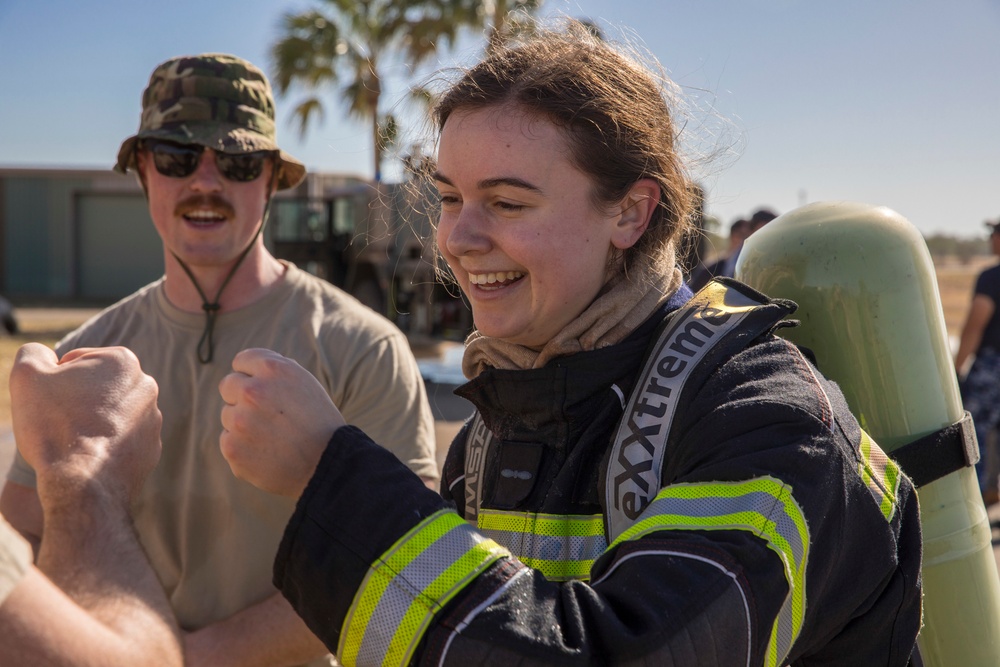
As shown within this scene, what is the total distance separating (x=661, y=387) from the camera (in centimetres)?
136

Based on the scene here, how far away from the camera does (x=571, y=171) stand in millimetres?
1543

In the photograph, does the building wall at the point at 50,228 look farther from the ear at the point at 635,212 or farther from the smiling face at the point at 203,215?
the ear at the point at 635,212

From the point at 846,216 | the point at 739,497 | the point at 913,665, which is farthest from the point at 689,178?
the point at 913,665

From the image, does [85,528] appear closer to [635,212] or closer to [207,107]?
[635,212]

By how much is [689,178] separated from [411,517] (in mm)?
1021

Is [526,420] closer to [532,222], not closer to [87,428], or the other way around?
[532,222]

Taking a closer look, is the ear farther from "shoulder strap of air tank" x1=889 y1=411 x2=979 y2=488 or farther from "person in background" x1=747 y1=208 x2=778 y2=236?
"person in background" x1=747 y1=208 x2=778 y2=236

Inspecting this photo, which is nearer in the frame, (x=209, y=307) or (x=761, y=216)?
(x=209, y=307)

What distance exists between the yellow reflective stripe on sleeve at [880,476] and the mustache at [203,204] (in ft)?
6.36

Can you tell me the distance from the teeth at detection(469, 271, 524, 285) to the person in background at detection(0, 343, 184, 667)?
0.59 metres

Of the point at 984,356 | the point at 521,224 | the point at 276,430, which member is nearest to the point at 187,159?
the point at 521,224

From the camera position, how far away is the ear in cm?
163

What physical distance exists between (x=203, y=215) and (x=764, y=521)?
2005 millimetres

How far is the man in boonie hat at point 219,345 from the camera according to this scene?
7.51 feet
